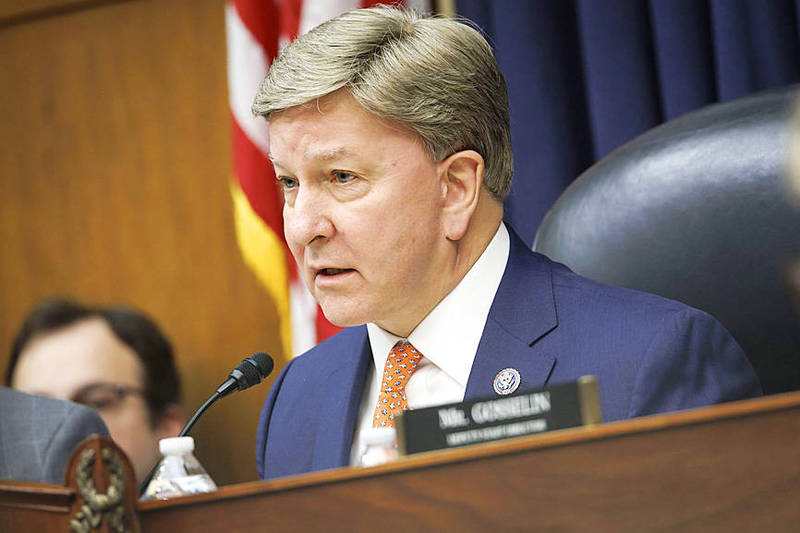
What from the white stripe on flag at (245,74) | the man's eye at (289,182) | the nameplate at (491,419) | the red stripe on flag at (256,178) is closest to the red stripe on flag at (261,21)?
the white stripe on flag at (245,74)

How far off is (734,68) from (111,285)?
208 cm

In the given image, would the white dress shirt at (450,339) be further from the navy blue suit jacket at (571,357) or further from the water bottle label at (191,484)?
the water bottle label at (191,484)

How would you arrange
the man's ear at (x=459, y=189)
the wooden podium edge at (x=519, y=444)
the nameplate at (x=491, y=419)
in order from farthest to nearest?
the man's ear at (x=459, y=189) < the nameplate at (x=491, y=419) < the wooden podium edge at (x=519, y=444)

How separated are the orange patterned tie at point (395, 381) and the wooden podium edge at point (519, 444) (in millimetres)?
721

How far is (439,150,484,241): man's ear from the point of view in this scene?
71.4 inches

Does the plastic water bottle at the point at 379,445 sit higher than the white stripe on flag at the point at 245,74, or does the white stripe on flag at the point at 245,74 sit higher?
the white stripe on flag at the point at 245,74

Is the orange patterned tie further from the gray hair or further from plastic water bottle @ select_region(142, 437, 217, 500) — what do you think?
plastic water bottle @ select_region(142, 437, 217, 500)

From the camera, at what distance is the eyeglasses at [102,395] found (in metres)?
3.14

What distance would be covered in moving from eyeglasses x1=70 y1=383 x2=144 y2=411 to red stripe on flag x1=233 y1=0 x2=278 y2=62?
3.39 ft

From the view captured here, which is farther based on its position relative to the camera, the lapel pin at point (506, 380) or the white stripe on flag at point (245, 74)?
the white stripe on flag at point (245, 74)

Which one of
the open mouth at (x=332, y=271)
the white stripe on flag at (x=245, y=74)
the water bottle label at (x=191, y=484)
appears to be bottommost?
the water bottle label at (x=191, y=484)

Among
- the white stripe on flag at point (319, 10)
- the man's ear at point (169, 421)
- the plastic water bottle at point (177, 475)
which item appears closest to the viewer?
the plastic water bottle at point (177, 475)

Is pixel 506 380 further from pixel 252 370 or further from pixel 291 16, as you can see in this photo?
pixel 291 16

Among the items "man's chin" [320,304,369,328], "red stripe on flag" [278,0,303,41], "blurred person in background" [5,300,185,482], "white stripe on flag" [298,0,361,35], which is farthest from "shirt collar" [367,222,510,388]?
"blurred person in background" [5,300,185,482]
